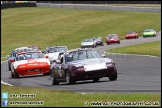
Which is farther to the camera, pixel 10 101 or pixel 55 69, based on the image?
pixel 55 69

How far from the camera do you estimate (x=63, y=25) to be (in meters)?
92.4

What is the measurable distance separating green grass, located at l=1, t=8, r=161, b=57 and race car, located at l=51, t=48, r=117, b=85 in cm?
4718

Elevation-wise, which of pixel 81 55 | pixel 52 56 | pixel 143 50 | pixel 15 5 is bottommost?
pixel 15 5

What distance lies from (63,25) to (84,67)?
239ft

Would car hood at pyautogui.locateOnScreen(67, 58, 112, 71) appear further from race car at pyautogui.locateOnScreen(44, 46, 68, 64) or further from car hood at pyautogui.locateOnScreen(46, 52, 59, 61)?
car hood at pyautogui.locateOnScreen(46, 52, 59, 61)

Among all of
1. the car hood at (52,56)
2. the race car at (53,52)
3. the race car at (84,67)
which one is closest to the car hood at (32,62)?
the race car at (84,67)

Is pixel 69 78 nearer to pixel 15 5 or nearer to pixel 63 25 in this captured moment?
pixel 63 25

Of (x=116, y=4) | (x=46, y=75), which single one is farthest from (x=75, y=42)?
(x=46, y=75)

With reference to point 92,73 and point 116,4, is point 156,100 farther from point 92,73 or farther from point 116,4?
point 116,4

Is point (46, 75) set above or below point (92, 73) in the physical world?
below

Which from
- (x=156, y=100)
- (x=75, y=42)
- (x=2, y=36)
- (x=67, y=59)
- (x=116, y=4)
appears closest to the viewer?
(x=156, y=100)

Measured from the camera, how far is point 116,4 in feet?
367

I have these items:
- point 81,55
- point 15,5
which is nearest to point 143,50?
point 81,55

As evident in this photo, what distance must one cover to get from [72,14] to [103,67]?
8547 cm
